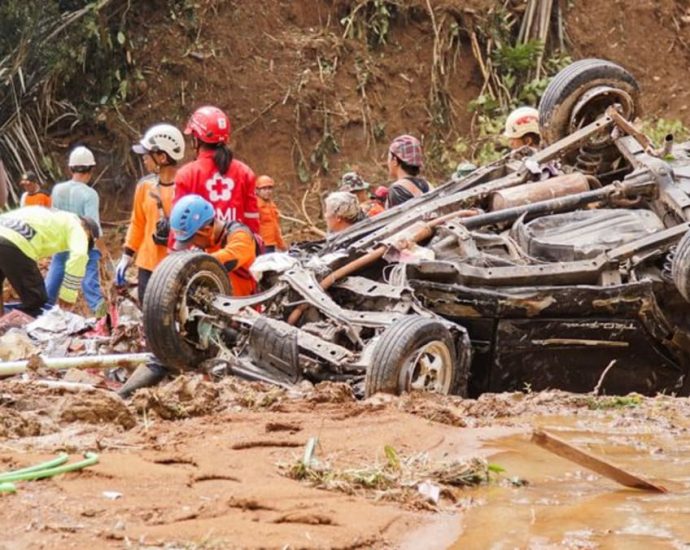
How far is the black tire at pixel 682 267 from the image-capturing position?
8133mm

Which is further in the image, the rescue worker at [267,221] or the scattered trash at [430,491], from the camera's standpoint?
the rescue worker at [267,221]

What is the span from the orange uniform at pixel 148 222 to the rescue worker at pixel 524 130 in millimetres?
2851

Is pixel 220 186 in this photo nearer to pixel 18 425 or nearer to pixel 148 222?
pixel 148 222

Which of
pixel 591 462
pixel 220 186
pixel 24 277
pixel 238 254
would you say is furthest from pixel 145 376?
pixel 591 462

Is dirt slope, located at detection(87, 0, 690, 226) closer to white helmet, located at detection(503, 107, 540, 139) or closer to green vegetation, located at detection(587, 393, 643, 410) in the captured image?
white helmet, located at detection(503, 107, 540, 139)

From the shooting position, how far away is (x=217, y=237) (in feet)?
29.5

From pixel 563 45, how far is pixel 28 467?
15073 mm

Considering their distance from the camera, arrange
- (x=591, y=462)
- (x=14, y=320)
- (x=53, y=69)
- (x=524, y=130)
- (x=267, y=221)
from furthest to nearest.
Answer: (x=53, y=69) < (x=267, y=221) < (x=524, y=130) < (x=14, y=320) < (x=591, y=462)

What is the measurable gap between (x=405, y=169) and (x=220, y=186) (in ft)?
5.36

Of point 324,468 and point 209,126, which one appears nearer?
point 324,468

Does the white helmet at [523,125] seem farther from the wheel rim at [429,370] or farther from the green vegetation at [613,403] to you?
the green vegetation at [613,403]

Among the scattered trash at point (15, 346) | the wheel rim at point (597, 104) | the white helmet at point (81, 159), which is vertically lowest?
the scattered trash at point (15, 346)

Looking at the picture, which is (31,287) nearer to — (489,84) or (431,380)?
(431,380)

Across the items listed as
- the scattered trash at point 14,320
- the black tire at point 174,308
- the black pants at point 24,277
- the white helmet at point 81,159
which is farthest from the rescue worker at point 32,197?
the black tire at point 174,308
